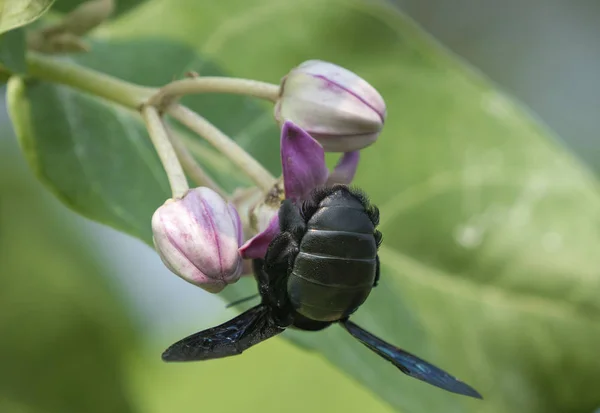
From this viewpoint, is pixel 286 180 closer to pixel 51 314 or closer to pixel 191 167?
pixel 191 167

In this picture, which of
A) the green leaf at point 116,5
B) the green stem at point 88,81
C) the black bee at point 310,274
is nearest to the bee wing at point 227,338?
the black bee at point 310,274

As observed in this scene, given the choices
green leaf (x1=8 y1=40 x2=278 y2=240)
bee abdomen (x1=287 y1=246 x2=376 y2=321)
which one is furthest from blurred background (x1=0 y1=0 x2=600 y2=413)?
bee abdomen (x1=287 y1=246 x2=376 y2=321)

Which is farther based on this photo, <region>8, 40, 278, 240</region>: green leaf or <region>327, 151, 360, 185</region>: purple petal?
<region>8, 40, 278, 240</region>: green leaf

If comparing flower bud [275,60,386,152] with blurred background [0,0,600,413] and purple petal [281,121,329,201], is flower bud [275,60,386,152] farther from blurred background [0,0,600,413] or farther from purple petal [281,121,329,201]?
blurred background [0,0,600,413]

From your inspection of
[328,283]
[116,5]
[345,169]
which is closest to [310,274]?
[328,283]

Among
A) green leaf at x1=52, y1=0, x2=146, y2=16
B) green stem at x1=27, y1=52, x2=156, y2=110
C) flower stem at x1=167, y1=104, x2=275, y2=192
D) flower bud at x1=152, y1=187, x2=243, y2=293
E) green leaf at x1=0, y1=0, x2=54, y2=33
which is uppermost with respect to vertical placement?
green leaf at x1=52, y1=0, x2=146, y2=16

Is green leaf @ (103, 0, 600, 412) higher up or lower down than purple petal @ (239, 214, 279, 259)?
higher up
